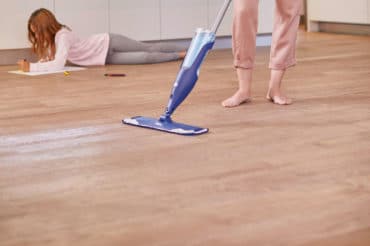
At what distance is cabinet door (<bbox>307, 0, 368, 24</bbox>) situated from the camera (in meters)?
6.89

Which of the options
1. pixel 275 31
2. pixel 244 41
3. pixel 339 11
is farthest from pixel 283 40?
pixel 339 11

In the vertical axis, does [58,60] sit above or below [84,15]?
below

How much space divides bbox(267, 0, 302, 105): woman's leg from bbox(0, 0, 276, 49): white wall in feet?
6.87

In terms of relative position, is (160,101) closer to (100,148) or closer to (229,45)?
(100,148)

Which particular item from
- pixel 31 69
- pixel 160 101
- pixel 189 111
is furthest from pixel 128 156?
pixel 31 69

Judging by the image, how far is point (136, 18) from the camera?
208 inches

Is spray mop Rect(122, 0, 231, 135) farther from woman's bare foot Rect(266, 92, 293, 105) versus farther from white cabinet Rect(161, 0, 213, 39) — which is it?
white cabinet Rect(161, 0, 213, 39)

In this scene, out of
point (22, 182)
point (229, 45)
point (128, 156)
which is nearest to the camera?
point (22, 182)

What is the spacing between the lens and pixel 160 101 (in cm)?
334

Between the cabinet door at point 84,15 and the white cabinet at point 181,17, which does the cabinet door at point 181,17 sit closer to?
the white cabinet at point 181,17

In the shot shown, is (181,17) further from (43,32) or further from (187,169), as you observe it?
(187,169)

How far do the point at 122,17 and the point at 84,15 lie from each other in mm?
275

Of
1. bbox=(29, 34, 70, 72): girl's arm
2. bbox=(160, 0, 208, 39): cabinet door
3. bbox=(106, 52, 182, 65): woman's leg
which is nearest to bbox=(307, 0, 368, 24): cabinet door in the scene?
bbox=(160, 0, 208, 39): cabinet door

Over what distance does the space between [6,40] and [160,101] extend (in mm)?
1812
